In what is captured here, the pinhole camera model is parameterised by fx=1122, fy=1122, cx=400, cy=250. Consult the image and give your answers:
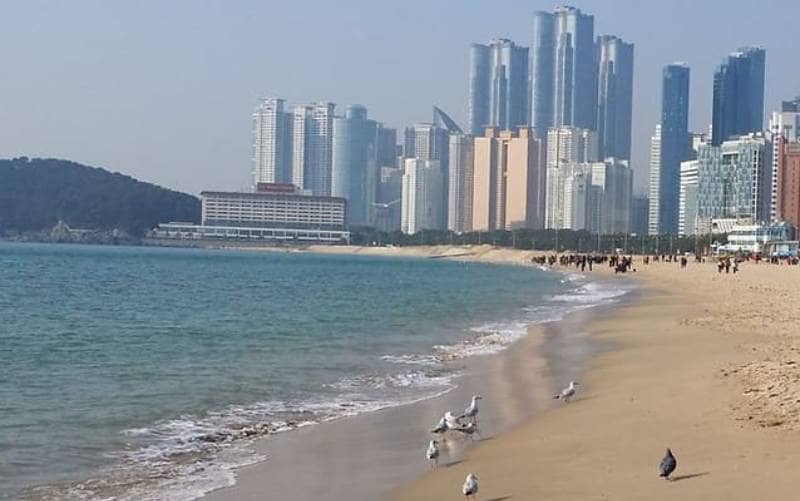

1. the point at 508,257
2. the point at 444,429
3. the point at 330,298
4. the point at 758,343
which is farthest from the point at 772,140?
the point at 444,429

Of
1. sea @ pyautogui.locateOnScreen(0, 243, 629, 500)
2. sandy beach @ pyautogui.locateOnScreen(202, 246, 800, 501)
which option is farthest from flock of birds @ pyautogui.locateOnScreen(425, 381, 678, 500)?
sea @ pyautogui.locateOnScreen(0, 243, 629, 500)

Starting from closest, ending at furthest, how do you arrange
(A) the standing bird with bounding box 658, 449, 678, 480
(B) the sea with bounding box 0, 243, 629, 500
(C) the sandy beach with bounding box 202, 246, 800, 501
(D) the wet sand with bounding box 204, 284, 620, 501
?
(A) the standing bird with bounding box 658, 449, 678, 480
(C) the sandy beach with bounding box 202, 246, 800, 501
(D) the wet sand with bounding box 204, 284, 620, 501
(B) the sea with bounding box 0, 243, 629, 500

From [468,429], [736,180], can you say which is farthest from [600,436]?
[736,180]

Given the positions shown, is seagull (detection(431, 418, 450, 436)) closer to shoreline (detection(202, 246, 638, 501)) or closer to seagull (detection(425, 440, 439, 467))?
shoreline (detection(202, 246, 638, 501))

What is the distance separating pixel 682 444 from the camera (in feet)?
33.2

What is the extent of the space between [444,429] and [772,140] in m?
163

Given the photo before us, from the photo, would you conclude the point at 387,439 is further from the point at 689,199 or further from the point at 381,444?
the point at 689,199

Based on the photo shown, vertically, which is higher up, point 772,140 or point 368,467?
point 772,140

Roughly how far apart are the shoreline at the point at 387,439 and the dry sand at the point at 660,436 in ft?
1.11

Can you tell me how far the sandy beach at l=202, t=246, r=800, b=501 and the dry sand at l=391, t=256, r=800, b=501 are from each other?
0.7 inches

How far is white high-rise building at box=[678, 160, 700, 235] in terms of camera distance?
7092 inches

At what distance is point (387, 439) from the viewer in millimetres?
11664

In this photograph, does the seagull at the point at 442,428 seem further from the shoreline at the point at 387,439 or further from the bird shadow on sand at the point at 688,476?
the bird shadow on sand at the point at 688,476

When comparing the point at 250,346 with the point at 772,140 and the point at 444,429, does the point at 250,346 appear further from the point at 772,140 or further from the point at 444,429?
the point at 772,140
